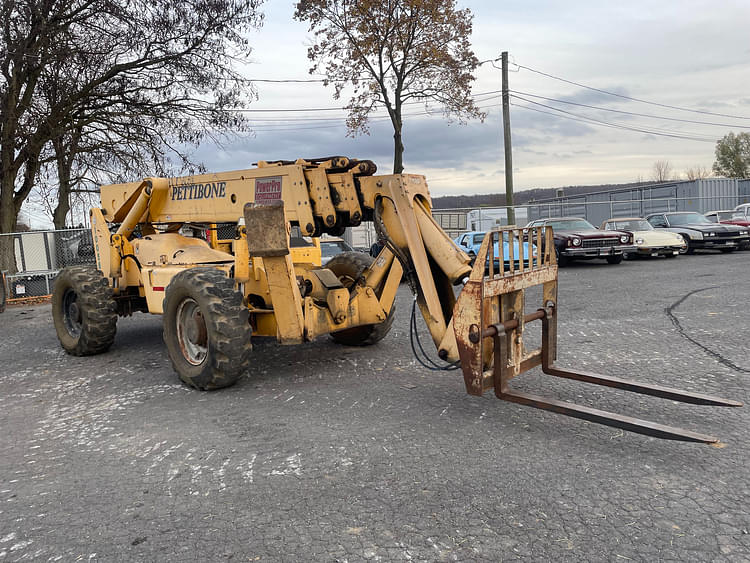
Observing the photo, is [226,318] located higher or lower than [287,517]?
higher

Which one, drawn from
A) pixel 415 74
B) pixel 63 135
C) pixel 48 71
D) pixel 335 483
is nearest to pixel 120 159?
pixel 63 135

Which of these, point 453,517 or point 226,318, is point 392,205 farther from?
point 453,517

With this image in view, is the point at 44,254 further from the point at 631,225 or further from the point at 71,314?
the point at 631,225

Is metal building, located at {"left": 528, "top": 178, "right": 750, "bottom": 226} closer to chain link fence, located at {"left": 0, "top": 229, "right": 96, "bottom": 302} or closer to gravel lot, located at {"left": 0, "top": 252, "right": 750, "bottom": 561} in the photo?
chain link fence, located at {"left": 0, "top": 229, "right": 96, "bottom": 302}

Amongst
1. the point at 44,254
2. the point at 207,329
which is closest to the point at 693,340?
the point at 207,329

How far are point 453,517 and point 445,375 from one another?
2.96 m

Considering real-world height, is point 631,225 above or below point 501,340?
above

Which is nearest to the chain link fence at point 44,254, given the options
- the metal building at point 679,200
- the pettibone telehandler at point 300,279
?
the pettibone telehandler at point 300,279

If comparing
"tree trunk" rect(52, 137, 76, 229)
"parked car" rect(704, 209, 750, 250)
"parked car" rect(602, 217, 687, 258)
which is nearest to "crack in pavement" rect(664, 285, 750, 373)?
"parked car" rect(602, 217, 687, 258)

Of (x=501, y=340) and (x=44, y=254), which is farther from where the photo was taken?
(x=44, y=254)

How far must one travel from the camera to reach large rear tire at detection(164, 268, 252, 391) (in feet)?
18.7

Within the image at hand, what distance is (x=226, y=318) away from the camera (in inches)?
225

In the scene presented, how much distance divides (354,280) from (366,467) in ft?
12.1

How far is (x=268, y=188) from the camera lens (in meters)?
6.32
